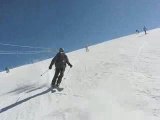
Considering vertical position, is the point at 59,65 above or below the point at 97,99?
above

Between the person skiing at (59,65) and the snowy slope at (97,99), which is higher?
the person skiing at (59,65)

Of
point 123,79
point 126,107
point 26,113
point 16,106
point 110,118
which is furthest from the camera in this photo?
point 123,79

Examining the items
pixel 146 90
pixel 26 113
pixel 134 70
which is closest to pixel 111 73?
pixel 134 70

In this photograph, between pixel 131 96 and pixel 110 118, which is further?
pixel 131 96

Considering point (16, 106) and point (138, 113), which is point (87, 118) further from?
point (16, 106)

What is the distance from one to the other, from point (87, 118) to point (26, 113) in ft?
8.38

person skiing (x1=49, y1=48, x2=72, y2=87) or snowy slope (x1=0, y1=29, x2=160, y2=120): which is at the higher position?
person skiing (x1=49, y1=48, x2=72, y2=87)

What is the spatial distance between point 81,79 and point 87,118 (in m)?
6.53

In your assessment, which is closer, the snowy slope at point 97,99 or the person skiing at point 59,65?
the snowy slope at point 97,99

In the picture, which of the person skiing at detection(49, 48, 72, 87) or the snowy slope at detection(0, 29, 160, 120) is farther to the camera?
the person skiing at detection(49, 48, 72, 87)

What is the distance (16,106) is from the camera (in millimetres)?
12523

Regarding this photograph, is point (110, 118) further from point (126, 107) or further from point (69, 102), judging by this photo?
point (69, 102)

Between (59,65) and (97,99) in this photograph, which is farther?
(59,65)

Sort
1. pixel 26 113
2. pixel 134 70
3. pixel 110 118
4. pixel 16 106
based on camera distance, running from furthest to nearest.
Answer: pixel 134 70, pixel 16 106, pixel 26 113, pixel 110 118
